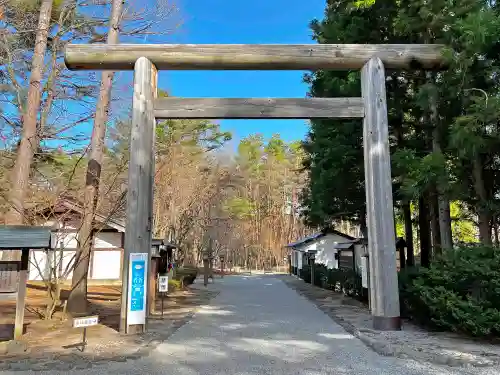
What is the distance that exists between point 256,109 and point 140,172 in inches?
101

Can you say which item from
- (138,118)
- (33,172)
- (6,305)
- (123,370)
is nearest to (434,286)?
(123,370)

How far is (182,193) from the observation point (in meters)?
23.2

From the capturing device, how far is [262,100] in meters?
7.75

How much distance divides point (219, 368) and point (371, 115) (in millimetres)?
5369

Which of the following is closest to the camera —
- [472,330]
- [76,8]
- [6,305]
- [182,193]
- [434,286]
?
[472,330]

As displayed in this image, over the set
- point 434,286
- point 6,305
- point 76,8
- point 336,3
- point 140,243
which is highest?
point 336,3

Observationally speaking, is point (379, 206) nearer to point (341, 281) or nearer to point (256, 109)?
point (256, 109)

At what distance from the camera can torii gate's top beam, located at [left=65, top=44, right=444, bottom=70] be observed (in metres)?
7.68

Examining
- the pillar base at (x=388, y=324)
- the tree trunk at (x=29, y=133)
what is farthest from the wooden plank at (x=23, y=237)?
the pillar base at (x=388, y=324)

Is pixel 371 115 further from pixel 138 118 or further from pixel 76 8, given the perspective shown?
pixel 76 8

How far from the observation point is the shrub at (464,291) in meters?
5.90

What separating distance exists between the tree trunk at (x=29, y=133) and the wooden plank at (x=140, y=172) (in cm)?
405

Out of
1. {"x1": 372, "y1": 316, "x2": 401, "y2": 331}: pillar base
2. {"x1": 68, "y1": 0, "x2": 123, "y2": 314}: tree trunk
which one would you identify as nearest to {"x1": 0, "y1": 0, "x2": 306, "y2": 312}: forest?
{"x1": 68, "y1": 0, "x2": 123, "y2": 314}: tree trunk

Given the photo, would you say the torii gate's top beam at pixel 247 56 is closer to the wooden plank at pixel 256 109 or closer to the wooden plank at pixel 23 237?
the wooden plank at pixel 256 109
